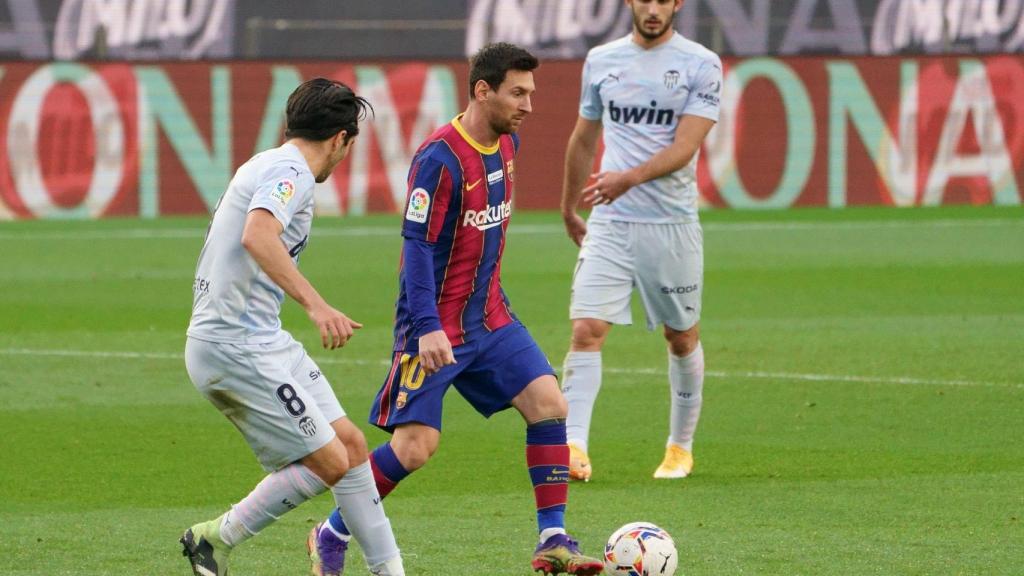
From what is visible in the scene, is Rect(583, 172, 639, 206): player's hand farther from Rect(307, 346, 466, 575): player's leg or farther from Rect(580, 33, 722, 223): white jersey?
Rect(307, 346, 466, 575): player's leg

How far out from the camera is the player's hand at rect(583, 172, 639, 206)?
7.64 meters

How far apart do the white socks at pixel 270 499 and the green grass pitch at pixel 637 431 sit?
464 mm

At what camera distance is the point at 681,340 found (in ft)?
26.7

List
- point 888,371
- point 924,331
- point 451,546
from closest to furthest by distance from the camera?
point 451,546, point 888,371, point 924,331

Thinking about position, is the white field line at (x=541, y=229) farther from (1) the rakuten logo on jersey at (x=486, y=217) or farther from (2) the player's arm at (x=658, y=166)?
(1) the rakuten logo on jersey at (x=486, y=217)

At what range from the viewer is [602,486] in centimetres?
769

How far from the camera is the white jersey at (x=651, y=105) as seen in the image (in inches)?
314

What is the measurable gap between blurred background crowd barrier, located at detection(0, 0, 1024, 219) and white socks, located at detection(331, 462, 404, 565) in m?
16.1

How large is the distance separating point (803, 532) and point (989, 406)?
3283mm

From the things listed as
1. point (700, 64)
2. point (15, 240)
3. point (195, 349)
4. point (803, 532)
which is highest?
point (700, 64)

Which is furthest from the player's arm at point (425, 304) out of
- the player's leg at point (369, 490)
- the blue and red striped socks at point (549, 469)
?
the blue and red striped socks at point (549, 469)

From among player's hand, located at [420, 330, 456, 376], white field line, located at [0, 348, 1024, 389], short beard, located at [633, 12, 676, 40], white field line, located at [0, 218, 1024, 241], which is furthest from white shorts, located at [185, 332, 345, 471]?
white field line, located at [0, 218, 1024, 241]

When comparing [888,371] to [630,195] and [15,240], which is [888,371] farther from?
[15,240]

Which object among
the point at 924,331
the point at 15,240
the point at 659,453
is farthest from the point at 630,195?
the point at 15,240
